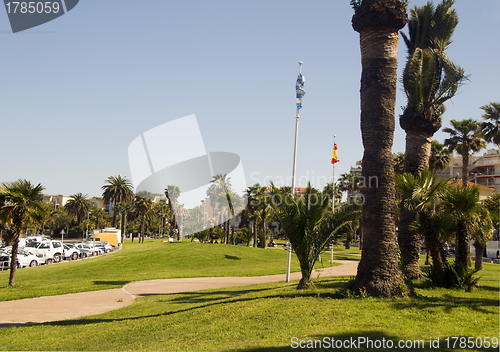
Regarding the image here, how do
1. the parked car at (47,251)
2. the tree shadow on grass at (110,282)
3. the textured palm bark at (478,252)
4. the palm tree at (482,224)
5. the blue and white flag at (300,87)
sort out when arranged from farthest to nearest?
1. the parked car at (47,251)
2. the textured palm bark at (478,252)
3. the blue and white flag at (300,87)
4. the tree shadow on grass at (110,282)
5. the palm tree at (482,224)

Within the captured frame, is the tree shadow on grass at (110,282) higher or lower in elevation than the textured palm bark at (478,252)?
lower

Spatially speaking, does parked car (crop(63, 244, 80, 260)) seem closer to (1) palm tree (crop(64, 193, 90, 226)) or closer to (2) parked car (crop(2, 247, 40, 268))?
(2) parked car (crop(2, 247, 40, 268))

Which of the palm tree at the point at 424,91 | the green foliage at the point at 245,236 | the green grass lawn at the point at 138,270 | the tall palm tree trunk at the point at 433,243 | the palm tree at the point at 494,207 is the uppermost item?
the palm tree at the point at 424,91

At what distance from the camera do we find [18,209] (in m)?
16.8

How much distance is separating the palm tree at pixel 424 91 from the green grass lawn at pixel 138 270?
3.70 m

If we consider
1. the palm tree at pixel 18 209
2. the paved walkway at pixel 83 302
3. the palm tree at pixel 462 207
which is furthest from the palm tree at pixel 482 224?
the palm tree at pixel 18 209

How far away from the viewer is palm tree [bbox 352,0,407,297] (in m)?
10.2

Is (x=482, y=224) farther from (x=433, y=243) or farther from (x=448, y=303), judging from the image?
(x=448, y=303)

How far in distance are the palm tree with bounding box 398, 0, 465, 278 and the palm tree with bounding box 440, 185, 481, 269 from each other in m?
1.83

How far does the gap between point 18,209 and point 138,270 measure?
955 cm

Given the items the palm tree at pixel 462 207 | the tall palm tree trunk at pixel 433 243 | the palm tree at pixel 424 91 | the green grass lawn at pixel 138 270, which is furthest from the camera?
the green grass lawn at pixel 138 270

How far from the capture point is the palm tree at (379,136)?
33.3 ft

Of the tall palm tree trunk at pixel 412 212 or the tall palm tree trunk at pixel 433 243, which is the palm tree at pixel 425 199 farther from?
the tall palm tree trunk at pixel 412 212

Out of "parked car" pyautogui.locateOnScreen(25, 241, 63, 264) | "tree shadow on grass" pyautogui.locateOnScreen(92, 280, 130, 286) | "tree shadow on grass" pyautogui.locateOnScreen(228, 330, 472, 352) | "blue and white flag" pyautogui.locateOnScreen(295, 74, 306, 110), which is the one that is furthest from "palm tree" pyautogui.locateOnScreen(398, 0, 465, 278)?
"parked car" pyautogui.locateOnScreen(25, 241, 63, 264)
